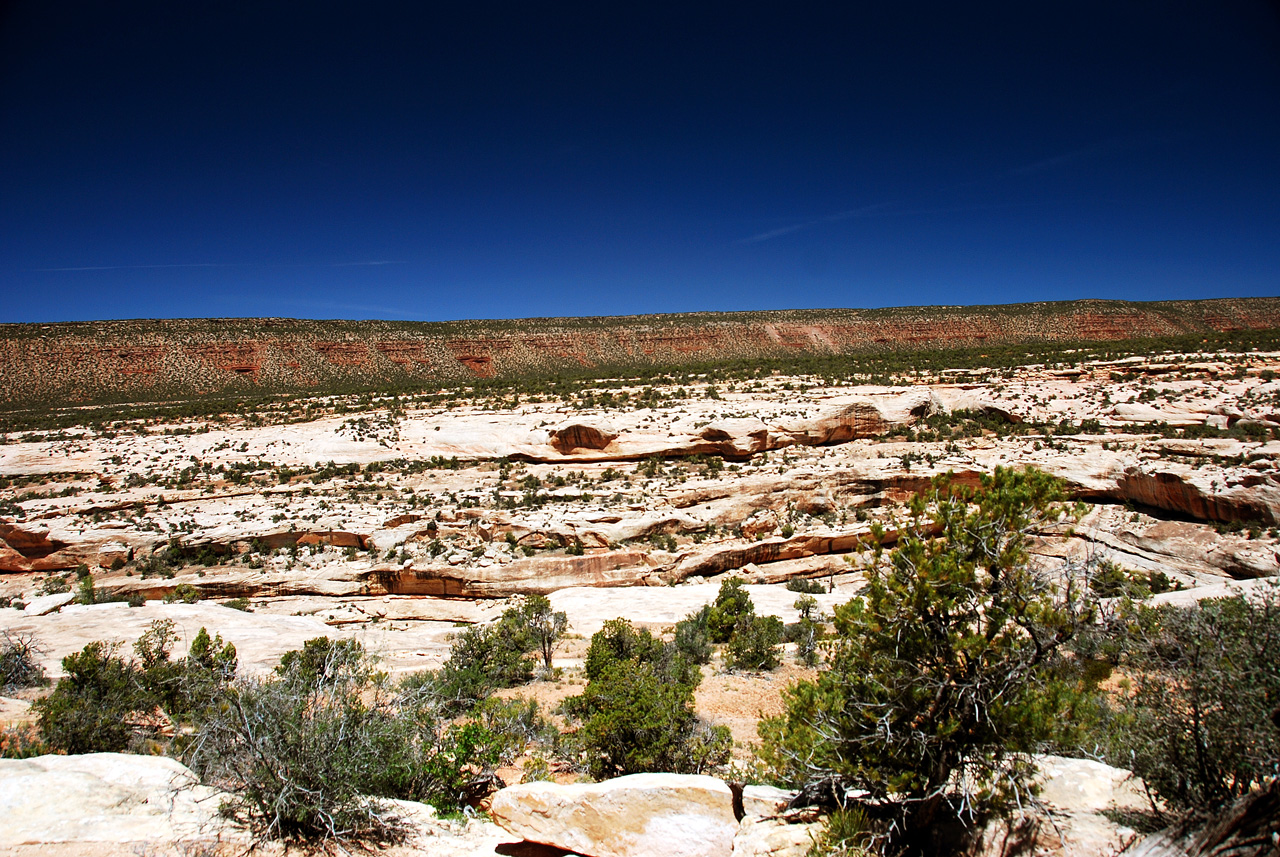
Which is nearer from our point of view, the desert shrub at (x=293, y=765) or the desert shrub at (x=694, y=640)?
the desert shrub at (x=293, y=765)

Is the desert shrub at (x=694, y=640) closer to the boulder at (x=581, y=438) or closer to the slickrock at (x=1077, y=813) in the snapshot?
the slickrock at (x=1077, y=813)

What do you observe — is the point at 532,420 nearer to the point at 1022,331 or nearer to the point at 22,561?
the point at 22,561

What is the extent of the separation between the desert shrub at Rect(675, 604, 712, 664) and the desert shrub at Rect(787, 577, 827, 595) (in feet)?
13.1

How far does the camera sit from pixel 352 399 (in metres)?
29.7

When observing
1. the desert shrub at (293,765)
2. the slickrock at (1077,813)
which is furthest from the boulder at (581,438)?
the slickrock at (1077,813)

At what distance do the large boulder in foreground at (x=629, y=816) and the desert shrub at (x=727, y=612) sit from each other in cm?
653

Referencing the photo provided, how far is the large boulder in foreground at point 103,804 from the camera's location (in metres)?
3.80

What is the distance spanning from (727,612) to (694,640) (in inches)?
55.8

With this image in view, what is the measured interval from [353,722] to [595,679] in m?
3.86

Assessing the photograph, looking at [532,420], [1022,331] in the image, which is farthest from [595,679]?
[1022,331]

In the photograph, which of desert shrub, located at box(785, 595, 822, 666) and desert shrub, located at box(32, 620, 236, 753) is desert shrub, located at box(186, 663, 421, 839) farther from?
desert shrub, located at box(785, 595, 822, 666)

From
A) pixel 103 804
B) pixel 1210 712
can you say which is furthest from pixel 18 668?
pixel 1210 712

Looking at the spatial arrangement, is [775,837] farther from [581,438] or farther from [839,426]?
[839,426]

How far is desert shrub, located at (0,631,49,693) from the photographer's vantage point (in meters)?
7.85
